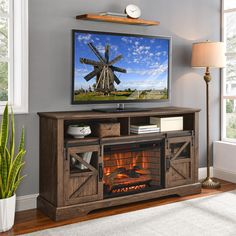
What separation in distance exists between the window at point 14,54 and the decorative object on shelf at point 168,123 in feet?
4.28

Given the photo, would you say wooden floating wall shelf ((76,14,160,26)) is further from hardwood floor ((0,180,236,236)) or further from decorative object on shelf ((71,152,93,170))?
hardwood floor ((0,180,236,236))

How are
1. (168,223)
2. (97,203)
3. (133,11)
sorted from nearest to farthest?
(168,223) → (97,203) → (133,11)

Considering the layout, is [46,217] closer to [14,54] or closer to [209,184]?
[14,54]

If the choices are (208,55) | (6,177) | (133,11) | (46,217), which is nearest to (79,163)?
(46,217)

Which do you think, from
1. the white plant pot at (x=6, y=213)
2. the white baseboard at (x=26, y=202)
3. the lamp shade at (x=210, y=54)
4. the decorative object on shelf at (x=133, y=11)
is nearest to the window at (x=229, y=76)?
the lamp shade at (x=210, y=54)

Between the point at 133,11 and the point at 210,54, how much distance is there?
0.97 metres

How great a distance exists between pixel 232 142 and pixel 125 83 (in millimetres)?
1641

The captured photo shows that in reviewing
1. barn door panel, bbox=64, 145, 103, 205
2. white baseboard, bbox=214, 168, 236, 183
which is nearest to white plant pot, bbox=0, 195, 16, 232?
barn door panel, bbox=64, 145, 103, 205

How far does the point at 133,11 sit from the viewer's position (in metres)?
3.94

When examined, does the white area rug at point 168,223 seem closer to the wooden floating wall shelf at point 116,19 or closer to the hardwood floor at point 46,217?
the hardwood floor at point 46,217

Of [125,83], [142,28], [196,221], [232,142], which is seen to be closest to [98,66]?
[125,83]

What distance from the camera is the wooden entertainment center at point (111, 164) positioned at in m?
3.35

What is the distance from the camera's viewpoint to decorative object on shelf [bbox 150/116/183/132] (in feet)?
13.0

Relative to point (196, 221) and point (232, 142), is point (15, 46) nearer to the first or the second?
point (196, 221)
